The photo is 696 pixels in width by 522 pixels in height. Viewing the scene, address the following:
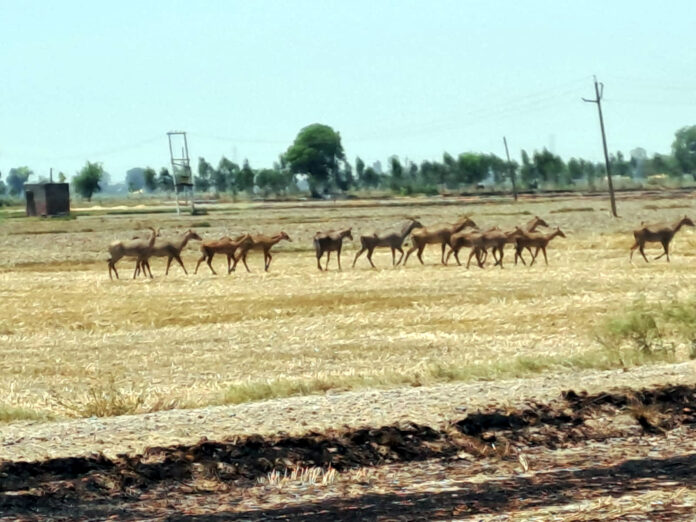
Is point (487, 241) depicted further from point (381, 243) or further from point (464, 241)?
point (381, 243)

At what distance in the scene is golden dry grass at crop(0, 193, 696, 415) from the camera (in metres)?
17.4

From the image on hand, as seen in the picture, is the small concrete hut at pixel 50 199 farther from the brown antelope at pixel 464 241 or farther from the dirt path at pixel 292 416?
the dirt path at pixel 292 416

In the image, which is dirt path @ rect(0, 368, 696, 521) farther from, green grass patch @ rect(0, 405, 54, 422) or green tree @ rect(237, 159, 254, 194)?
green tree @ rect(237, 159, 254, 194)

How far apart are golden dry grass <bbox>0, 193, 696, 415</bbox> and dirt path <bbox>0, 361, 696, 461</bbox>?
1462 millimetres

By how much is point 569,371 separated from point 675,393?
2.15 meters

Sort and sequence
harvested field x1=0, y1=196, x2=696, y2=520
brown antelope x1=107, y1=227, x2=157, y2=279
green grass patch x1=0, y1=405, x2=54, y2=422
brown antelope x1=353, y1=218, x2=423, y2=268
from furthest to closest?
brown antelope x1=353, y1=218, x2=423, y2=268
brown antelope x1=107, y1=227, x2=157, y2=279
green grass patch x1=0, y1=405, x2=54, y2=422
harvested field x1=0, y1=196, x2=696, y2=520

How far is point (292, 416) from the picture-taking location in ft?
37.1

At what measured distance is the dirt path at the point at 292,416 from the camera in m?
10.4

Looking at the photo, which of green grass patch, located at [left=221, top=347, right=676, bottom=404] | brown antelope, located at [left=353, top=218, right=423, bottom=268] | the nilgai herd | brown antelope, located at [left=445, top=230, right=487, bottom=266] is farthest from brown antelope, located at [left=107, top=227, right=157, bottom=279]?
green grass patch, located at [left=221, top=347, right=676, bottom=404]

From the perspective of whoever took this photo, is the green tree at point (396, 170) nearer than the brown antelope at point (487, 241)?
No

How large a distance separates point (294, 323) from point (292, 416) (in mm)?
15065

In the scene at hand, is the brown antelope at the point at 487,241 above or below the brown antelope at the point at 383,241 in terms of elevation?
below

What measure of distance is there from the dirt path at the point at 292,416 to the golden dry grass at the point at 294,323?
1.46 meters

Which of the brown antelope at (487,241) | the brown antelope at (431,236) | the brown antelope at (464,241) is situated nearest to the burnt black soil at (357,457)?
the brown antelope at (487,241)
